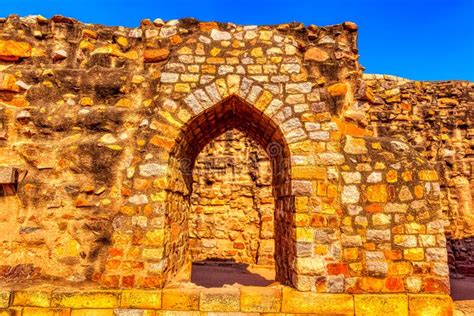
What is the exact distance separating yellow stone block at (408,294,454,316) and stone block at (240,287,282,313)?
146cm

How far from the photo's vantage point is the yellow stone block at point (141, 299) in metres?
3.62

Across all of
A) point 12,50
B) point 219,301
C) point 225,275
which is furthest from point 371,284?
point 12,50

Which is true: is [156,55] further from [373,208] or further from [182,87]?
[373,208]

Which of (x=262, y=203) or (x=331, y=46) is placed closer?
(x=331, y=46)

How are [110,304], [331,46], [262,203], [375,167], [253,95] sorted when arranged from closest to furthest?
[110,304], [375,167], [253,95], [331,46], [262,203]

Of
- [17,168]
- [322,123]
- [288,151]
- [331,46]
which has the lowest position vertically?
[17,168]

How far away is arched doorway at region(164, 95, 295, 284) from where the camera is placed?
414cm

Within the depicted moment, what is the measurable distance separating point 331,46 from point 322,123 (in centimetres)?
121

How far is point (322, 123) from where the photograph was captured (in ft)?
13.5

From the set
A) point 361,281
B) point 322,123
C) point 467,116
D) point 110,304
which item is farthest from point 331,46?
point 467,116

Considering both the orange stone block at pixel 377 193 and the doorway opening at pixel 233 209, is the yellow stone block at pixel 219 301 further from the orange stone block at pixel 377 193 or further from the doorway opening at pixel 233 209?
the doorway opening at pixel 233 209

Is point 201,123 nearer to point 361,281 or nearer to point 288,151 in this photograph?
point 288,151

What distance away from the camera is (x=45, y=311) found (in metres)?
3.60

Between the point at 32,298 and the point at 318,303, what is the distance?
3.18 meters
